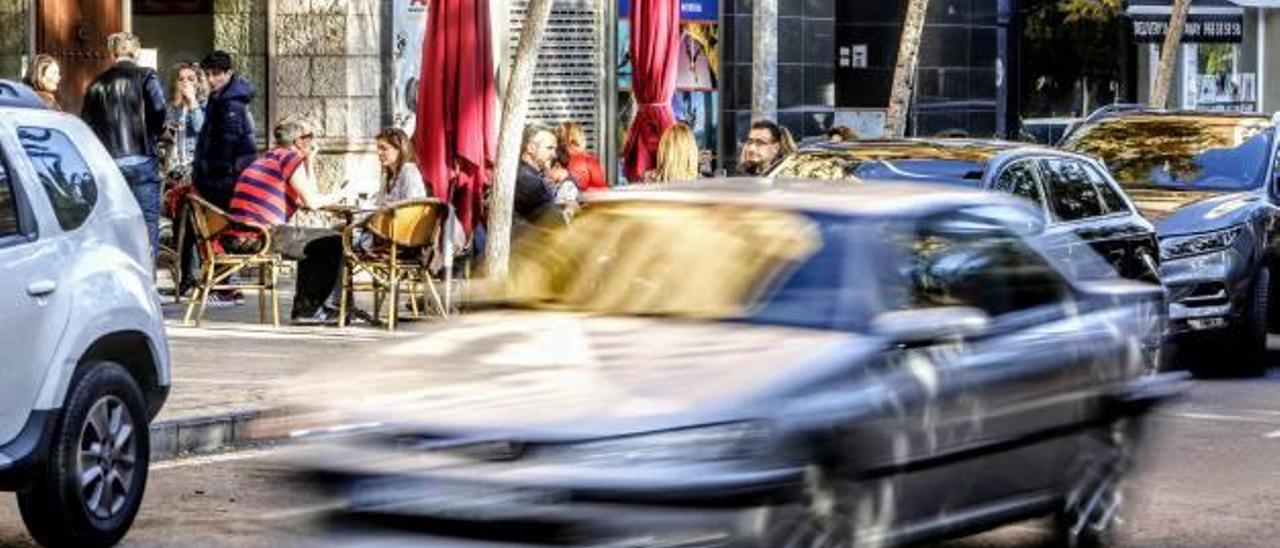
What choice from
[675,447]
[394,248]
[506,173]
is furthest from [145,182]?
[675,447]

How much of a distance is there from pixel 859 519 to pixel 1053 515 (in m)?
1.78

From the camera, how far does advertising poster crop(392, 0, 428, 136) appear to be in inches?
977

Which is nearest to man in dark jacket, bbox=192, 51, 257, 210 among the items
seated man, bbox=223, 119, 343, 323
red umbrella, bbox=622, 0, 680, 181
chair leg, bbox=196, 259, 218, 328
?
seated man, bbox=223, 119, 343, 323

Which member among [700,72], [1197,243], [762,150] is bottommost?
[1197,243]

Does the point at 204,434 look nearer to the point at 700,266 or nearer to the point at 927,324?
the point at 700,266

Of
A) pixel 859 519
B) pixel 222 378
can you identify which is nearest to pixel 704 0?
pixel 222 378

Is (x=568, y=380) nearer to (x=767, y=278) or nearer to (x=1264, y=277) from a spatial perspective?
(x=767, y=278)

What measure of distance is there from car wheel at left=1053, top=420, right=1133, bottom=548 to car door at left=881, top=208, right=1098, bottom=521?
27cm

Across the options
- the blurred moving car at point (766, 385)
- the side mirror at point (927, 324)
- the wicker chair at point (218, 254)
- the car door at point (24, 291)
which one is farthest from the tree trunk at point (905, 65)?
the side mirror at point (927, 324)

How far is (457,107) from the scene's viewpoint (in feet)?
65.5

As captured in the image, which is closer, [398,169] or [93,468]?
[93,468]

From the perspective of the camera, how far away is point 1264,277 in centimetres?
1877

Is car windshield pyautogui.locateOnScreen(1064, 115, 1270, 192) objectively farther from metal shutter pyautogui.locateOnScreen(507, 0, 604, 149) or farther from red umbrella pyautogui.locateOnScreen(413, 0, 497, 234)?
metal shutter pyautogui.locateOnScreen(507, 0, 604, 149)

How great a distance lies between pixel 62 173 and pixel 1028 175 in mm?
6948
